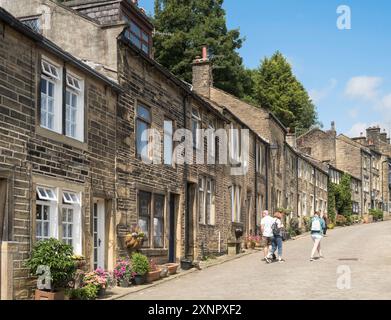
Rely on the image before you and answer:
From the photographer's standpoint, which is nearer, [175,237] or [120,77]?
[120,77]

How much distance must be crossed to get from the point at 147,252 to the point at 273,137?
20660 millimetres

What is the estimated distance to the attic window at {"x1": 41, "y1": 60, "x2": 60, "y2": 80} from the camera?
45.7 feet

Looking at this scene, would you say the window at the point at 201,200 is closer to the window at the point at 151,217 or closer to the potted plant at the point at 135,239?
the window at the point at 151,217

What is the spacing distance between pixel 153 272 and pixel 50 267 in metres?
5.70

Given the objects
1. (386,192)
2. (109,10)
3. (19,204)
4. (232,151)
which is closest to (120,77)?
(109,10)

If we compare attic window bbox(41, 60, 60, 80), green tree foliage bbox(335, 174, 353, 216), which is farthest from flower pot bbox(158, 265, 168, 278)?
green tree foliage bbox(335, 174, 353, 216)

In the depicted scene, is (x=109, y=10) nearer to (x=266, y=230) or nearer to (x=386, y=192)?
(x=266, y=230)

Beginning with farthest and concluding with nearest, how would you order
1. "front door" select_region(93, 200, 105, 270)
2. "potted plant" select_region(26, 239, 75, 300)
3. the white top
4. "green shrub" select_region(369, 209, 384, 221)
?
1. "green shrub" select_region(369, 209, 384, 221)
2. the white top
3. "front door" select_region(93, 200, 105, 270)
4. "potted plant" select_region(26, 239, 75, 300)

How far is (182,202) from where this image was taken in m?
22.5

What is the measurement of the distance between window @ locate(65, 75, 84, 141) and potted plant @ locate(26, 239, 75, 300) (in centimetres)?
→ 313

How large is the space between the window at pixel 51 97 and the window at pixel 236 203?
16.0 m

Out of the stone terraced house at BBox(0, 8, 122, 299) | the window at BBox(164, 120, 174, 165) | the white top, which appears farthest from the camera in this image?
the white top

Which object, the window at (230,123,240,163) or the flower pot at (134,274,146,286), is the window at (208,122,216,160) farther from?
the flower pot at (134,274,146,286)

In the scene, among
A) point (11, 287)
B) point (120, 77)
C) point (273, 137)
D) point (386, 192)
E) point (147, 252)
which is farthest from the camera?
point (386, 192)
